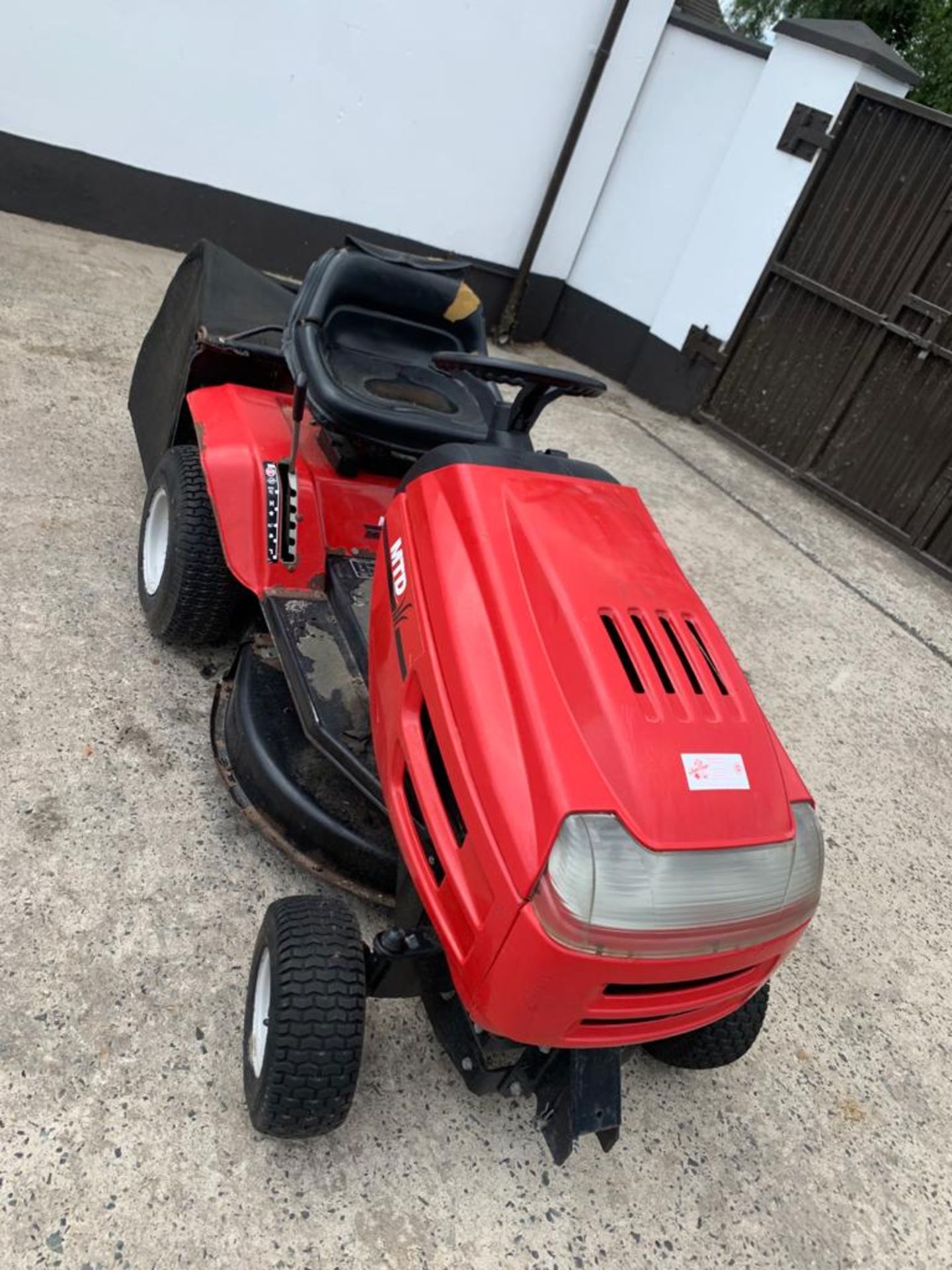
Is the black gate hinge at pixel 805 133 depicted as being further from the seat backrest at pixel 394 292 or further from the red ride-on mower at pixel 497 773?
the red ride-on mower at pixel 497 773

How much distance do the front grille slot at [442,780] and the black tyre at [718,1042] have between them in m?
0.67

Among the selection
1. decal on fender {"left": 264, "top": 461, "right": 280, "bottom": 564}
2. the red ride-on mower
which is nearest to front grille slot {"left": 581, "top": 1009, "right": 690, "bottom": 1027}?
the red ride-on mower

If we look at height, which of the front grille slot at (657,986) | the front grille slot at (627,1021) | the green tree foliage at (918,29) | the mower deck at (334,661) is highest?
the green tree foliage at (918,29)

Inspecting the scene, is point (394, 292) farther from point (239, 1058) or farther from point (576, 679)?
point (239, 1058)

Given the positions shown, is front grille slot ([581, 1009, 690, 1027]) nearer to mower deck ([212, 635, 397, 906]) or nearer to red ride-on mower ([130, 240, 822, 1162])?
red ride-on mower ([130, 240, 822, 1162])

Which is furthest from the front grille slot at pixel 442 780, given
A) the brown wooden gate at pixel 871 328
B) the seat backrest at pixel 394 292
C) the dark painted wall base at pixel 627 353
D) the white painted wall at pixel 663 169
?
the white painted wall at pixel 663 169

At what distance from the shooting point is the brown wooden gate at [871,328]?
499cm

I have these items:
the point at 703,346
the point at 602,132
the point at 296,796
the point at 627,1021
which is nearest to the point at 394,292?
the point at 296,796

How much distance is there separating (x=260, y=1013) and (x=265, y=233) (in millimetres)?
5225

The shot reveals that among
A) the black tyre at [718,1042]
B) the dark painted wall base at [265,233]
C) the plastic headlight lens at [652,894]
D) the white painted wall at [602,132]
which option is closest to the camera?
the plastic headlight lens at [652,894]

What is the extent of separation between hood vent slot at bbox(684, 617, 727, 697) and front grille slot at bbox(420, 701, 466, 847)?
459 millimetres

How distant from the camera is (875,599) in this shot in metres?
4.51

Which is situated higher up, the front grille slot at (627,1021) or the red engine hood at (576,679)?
the red engine hood at (576,679)

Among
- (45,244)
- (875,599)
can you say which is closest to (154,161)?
(45,244)
